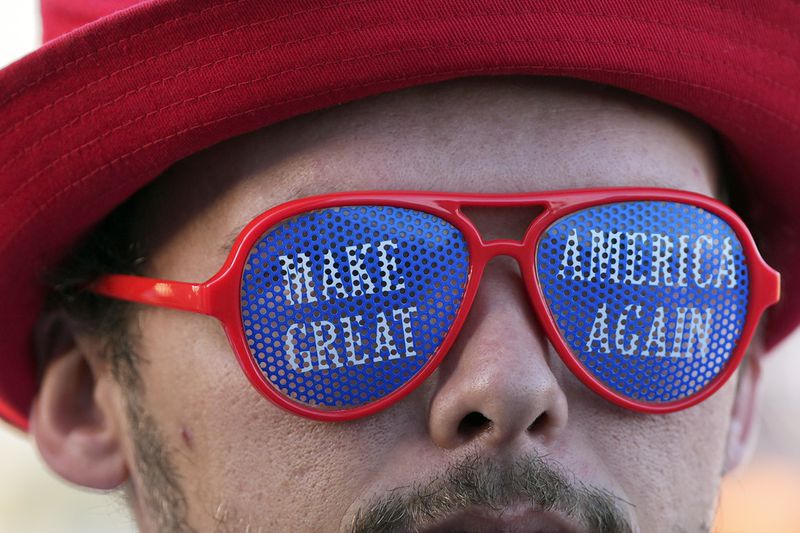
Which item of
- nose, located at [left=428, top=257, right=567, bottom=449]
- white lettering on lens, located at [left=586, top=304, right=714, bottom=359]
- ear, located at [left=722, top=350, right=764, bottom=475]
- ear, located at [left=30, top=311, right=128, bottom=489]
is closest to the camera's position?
nose, located at [left=428, top=257, right=567, bottom=449]

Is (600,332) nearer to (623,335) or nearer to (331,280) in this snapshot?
(623,335)

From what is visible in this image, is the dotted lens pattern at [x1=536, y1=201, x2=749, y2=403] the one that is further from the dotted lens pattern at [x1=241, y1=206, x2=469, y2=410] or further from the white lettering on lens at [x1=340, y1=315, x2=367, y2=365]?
the white lettering on lens at [x1=340, y1=315, x2=367, y2=365]

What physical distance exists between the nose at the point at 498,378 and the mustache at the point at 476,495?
0.13ft

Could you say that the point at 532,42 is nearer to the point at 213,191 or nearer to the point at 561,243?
the point at 561,243

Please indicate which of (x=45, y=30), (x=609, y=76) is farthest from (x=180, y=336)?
(x=609, y=76)

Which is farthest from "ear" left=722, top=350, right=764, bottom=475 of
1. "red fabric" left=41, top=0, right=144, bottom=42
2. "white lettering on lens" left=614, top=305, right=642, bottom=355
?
"red fabric" left=41, top=0, right=144, bottom=42

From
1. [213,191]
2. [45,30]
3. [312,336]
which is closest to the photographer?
[312,336]

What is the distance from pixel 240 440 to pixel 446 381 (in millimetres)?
352

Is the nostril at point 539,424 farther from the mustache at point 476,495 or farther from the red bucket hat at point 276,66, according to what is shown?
the red bucket hat at point 276,66

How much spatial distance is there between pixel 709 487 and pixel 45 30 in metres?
1.41

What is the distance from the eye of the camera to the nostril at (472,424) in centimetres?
146

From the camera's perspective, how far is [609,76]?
60.9 inches

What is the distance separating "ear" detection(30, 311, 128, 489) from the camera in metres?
1.86

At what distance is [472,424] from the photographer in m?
1.47
